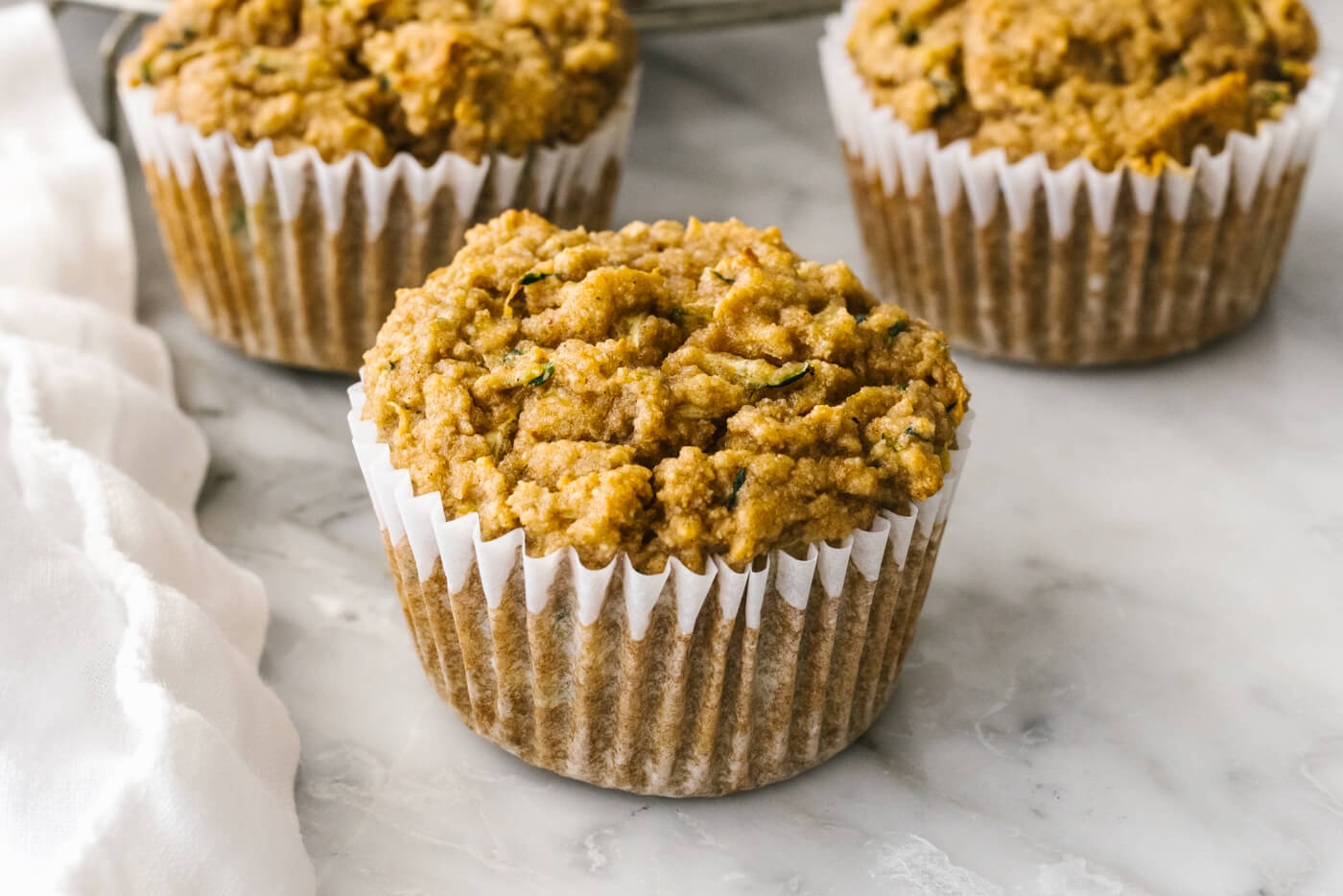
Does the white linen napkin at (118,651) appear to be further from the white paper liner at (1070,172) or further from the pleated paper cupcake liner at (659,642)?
the white paper liner at (1070,172)

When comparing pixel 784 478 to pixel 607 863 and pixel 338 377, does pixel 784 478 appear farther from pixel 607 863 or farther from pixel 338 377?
pixel 338 377

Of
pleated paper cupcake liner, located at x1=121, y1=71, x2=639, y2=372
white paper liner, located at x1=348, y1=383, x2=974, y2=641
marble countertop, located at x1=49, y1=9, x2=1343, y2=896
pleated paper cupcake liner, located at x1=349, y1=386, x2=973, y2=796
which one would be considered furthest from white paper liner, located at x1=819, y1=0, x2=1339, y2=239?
white paper liner, located at x1=348, y1=383, x2=974, y2=641

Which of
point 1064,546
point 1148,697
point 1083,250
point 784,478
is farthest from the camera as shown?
point 1083,250

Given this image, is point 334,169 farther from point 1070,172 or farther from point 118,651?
point 1070,172

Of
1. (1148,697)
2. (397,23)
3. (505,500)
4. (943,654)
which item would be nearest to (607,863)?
(505,500)

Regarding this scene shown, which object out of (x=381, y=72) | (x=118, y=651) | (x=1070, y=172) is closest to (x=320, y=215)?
(x=381, y=72)
